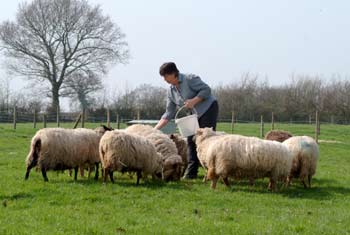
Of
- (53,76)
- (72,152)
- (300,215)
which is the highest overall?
(53,76)

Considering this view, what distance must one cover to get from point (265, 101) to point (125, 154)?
49.1 meters

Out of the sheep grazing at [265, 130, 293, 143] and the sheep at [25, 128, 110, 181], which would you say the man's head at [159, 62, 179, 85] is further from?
the sheep grazing at [265, 130, 293, 143]

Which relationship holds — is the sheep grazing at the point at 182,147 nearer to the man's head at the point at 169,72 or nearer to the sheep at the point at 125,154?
the man's head at the point at 169,72

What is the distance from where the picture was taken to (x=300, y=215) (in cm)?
731

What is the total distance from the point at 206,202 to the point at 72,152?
11.0 ft

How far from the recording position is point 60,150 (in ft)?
32.7

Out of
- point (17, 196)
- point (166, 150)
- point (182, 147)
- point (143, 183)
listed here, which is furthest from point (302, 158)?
point (17, 196)

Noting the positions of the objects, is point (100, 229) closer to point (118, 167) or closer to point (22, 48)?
point (118, 167)

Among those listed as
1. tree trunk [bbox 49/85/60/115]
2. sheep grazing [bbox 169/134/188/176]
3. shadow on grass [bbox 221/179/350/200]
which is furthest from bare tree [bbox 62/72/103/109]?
shadow on grass [bbox 221/179/350/200]

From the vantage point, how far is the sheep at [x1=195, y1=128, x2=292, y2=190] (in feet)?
30.3

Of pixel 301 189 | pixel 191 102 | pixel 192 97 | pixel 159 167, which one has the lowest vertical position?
pixel 301 189

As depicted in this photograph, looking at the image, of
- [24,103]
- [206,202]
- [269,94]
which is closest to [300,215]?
[206,202]

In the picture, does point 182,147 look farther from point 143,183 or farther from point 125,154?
point 125,154

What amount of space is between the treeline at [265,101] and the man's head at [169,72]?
35.6 meters
